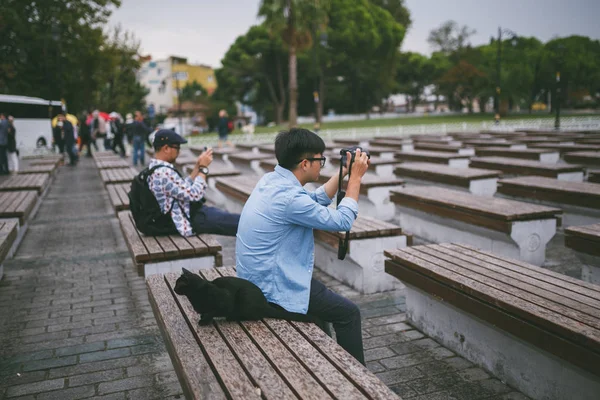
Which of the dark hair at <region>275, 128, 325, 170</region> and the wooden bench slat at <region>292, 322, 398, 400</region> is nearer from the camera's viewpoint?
the wooden bench slat at <region>292, 322, 398, 400</region>

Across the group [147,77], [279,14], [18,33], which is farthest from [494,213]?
[147,77]

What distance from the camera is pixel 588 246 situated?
4.89m

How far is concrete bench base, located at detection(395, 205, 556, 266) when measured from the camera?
6.02 metres

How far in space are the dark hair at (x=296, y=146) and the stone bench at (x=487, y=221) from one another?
11.7 ft

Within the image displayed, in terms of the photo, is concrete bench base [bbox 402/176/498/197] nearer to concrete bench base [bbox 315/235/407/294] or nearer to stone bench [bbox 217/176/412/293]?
stone bench [bbox 217/176/412/293]

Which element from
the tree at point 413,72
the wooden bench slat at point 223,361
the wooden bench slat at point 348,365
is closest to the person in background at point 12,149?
the wooden bench slat at point 223,361

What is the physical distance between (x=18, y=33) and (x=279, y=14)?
648 inches

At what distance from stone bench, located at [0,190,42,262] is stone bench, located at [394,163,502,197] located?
6.72m

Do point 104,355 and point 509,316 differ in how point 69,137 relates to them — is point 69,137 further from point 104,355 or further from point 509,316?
point 509,316

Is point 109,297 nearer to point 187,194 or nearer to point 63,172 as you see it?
point 187,194

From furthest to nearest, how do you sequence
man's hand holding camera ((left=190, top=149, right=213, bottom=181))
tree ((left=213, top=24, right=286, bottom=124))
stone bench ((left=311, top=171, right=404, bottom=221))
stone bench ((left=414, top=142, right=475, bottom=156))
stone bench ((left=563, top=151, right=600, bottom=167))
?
Answer: tree ((left=213, top=24, right=286, bottom=124))
stone bench ((left=414, top=142, right=475, bottom=156))
stone bench ((left=563, top=151, right=600, bottom=167))
stone bench ((left=311, top=171, right=404, bottom=221))
man's hand holding camera ((left=190, top=149, right=213, bottom=181))

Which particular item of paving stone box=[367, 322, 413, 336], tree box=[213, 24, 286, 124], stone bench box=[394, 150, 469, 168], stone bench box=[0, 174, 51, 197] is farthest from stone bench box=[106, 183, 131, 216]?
tree box=[213, 24, 286, 124]

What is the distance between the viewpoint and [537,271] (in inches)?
153

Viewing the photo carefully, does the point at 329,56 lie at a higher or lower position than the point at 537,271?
higher
